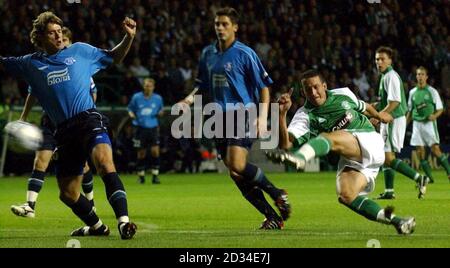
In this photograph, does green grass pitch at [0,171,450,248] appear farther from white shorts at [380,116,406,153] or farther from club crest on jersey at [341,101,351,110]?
club crest on jersey at [341,101,351,110]

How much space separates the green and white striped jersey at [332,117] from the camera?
9562mm

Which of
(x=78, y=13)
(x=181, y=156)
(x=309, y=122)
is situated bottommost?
(x=181, y=156)

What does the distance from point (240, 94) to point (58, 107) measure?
209 cm

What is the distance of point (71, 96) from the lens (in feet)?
30.6

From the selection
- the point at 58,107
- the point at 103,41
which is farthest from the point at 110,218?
the point at 103,41

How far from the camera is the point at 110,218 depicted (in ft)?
40.5

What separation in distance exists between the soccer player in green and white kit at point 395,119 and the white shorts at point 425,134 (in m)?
3.61

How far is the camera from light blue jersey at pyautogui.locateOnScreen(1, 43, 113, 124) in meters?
9.34

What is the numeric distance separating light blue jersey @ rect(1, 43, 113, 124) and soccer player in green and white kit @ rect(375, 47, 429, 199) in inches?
251

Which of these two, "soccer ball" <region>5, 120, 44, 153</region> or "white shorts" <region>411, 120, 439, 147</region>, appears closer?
"soccer ball" <region>5, 120, 44, 153</region>

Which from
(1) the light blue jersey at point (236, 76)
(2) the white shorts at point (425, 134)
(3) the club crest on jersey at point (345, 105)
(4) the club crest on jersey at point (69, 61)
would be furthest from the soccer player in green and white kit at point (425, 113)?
(4) the club crest on jersey at point (69, 61)

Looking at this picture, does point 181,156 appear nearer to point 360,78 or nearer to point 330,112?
point 360,78

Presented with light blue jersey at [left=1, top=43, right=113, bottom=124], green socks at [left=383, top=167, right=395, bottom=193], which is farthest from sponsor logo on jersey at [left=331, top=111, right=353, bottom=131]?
green socks at [left=383, top=167, right=395, bottom=193]

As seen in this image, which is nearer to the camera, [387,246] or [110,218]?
[387,246]
